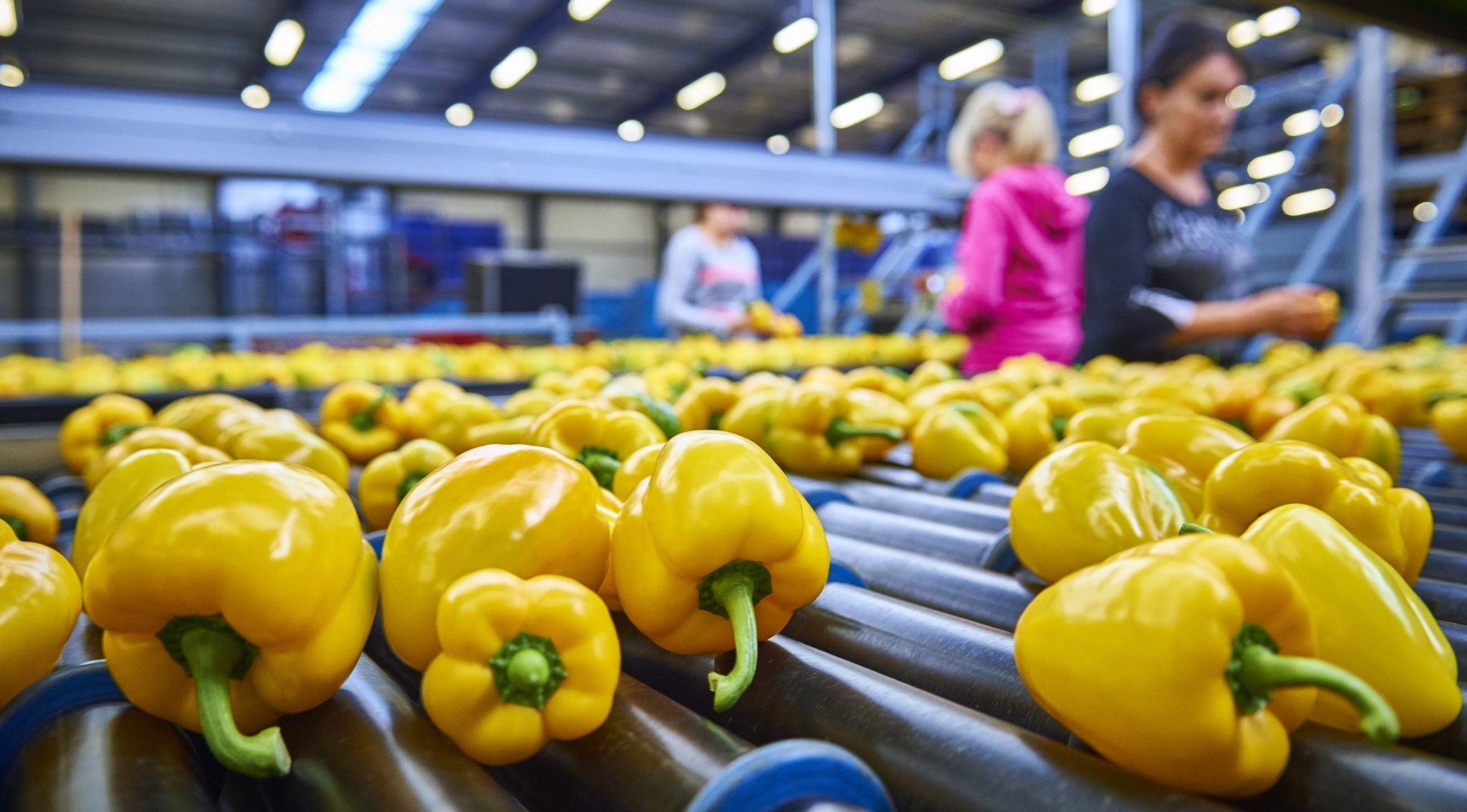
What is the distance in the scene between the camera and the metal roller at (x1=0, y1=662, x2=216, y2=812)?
689 millimetres

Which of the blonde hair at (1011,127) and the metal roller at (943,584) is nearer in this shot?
the metal roller at (943,584)

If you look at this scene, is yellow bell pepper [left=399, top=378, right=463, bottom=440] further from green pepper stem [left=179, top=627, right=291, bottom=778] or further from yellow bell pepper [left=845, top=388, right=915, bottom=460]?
green pepper stem [left=179, top=627, right=291, bottom=778]

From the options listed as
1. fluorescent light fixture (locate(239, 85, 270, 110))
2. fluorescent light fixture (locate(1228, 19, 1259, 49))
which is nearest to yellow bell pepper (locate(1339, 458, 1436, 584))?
fluorescent light fixture (locate(1228, 19, 1259, 49))

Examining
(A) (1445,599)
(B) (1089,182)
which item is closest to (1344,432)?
(A) (1445,599)

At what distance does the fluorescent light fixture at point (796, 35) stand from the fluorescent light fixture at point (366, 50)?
5.20 meters

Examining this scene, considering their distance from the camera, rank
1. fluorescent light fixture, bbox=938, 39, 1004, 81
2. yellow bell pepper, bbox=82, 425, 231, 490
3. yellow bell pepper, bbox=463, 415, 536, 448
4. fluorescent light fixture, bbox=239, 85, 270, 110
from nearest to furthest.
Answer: yellow bell pepper, bbox=82, 425, 231, 490, yellow bell pepper, bbox=463, 415, 536, 448, fluorescent light fixture, bbox=938, 39, 1004, 81, fluorescent light fixture, bbox=239, 85, 270, 110

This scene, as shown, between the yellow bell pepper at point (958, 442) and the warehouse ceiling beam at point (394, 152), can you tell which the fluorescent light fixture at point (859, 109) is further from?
the yellow bell pepper at point (958, 442)

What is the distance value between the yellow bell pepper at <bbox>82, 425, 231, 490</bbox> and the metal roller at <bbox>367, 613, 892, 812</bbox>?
2.88 feet

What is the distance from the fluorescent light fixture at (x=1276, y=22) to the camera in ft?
42.2

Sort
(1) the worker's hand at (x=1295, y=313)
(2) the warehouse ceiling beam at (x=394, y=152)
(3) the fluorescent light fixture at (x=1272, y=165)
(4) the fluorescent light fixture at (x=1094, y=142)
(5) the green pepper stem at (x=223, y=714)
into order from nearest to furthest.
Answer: (5) the green pepper stem at (x=223, y=714) < (2) the warehouse ceiling beam at (x=394, y=152) < (1) the worker's hand at (x=1295, y=313) < (3) the fluorescent light fixture at (x=1272, y=165) < (4) the fluorescent light fixture at (x=1094, y=142)

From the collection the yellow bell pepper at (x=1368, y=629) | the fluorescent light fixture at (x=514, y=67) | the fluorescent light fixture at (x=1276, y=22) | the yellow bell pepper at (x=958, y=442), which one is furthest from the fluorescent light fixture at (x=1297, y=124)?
the yellow bell pepper at (x=1368, y=629)

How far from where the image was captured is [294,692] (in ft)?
2.61

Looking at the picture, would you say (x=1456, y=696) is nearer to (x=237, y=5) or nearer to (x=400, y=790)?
(x=400, y=790)

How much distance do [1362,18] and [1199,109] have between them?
175 centimetres
